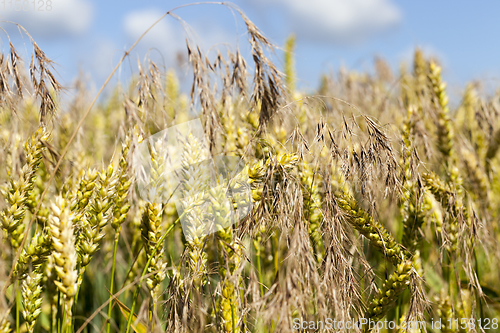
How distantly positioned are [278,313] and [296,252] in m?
0.12

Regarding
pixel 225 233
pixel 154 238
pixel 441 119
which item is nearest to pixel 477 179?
pixel 441 119

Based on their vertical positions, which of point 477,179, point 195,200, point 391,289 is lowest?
point 391,289

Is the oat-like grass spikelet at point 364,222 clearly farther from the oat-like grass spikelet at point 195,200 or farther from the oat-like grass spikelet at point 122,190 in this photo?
the oat-like grass spikelet at point 122,190

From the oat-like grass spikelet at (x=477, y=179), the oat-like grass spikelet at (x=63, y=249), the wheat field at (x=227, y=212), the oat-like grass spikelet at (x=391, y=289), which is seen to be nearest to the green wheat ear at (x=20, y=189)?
the wheat field at (x=227, y=212)

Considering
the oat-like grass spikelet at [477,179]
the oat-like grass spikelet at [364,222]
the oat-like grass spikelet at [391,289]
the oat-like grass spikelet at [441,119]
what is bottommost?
the oat-like grass spikelet at [391,289]

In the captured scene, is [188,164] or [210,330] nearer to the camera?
[188,164]

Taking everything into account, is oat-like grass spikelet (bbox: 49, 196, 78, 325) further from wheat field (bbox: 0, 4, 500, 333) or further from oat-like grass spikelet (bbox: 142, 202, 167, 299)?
oat-like grass spikelet (bbox: 142, 202, 167, 299)

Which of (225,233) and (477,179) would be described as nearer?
(225,233)

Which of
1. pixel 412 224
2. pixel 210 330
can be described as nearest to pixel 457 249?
pixel 412 224

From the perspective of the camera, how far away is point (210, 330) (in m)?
1.08

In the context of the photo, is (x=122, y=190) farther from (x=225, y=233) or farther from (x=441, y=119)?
(x=441, y=119)

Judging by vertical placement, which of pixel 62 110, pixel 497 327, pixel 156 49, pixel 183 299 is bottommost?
pixel 497 327

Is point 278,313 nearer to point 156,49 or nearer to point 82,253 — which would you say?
point 82,253

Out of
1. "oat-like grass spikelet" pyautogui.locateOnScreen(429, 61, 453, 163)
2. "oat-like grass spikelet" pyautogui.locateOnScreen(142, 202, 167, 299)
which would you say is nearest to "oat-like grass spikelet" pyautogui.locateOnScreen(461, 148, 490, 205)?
"oat-like grass spikelet" pyautogui.locateOnScreen(429, 61, 453, 163)
